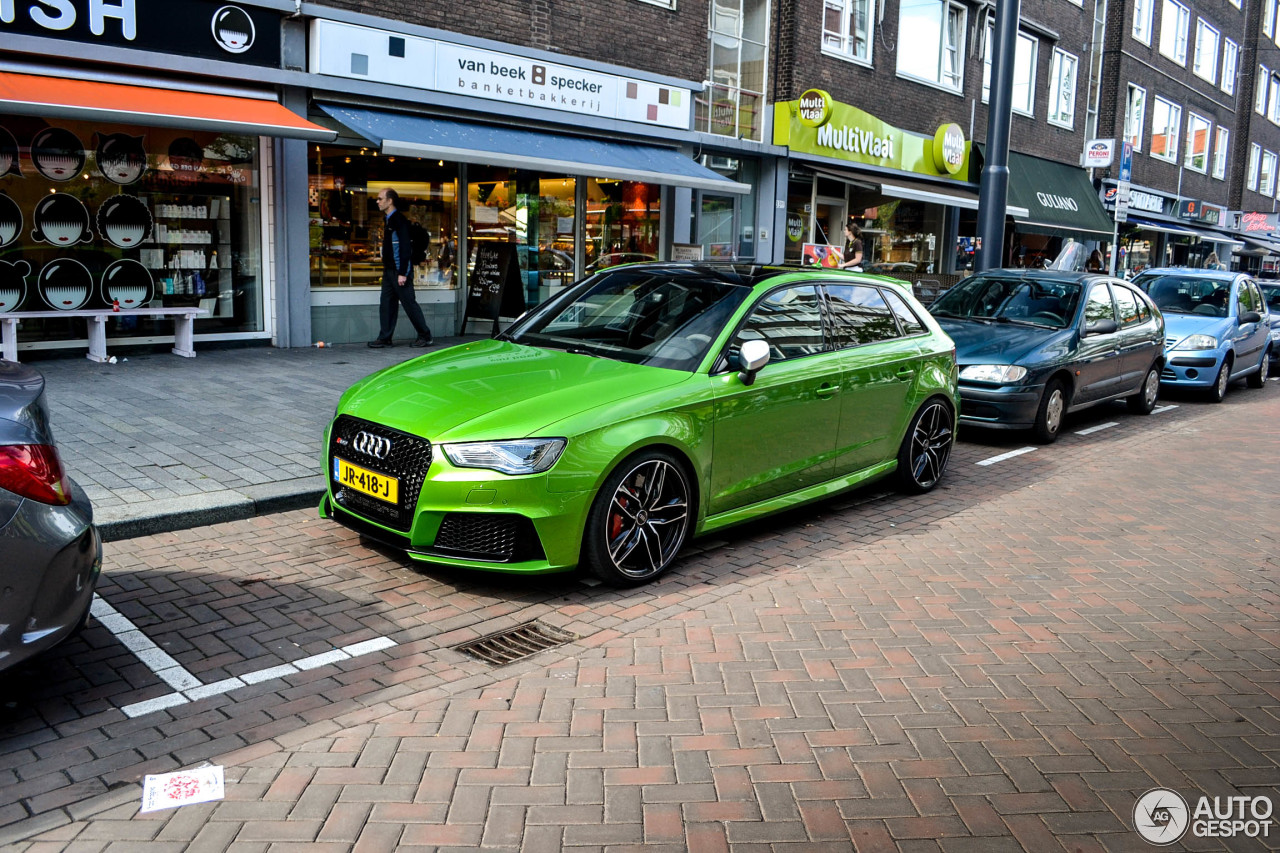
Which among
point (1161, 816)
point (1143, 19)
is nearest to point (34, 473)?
point (1161, 816)

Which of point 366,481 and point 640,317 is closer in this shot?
point 366,481

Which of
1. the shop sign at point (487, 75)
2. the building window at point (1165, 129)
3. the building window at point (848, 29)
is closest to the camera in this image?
the shop sign at point (487, 75)

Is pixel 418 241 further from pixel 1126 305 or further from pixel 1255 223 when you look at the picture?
pixel 1255 223

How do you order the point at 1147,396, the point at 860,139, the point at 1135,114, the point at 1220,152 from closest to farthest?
the point at 1147,396 < the point at 860,139 < the point at 1135,114 < the point at 1220,152

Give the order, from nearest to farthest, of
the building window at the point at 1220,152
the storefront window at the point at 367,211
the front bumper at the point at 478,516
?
the front bumper at the point at 478,516
the storefront window at the point at 367,211
the building window at the point at 1220,152

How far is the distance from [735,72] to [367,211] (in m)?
8.06

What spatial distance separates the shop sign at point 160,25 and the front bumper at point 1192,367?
39.3 feet

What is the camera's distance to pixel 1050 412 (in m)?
10.3

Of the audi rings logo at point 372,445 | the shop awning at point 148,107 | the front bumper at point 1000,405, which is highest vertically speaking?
the shop awning at point 148,107

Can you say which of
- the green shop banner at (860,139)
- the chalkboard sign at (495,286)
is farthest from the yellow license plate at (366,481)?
the green shop banner at (860,139)

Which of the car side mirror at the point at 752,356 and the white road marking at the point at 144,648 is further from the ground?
the car side mirror at the point at 752,356

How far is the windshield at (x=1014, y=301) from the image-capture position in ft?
35.6

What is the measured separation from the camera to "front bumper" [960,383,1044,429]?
9.84 meters

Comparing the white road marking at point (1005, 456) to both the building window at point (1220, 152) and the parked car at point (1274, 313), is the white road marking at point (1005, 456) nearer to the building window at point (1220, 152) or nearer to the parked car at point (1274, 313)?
the parked car at point (1274, 313)
